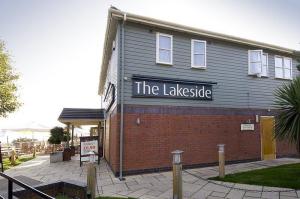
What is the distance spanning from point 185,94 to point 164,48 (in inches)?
91.7

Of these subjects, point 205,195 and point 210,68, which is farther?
point 210,68

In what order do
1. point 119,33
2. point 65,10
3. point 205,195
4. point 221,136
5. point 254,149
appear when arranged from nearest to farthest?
1. point 205,195
2. point 119,33
3. point 65,10
4. point 221,136
5. point 254,149

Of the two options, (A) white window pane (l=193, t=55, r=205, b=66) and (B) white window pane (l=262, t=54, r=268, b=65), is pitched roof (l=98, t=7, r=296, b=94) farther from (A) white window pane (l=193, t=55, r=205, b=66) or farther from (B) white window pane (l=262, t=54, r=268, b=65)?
(A) white window pane (l=193, t=55, r=205, b=66)

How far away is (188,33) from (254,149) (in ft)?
22.9

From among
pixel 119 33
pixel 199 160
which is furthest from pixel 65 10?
pixel 199 160

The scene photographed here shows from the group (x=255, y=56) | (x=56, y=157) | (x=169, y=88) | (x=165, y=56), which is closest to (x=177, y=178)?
(x=169, y=88)

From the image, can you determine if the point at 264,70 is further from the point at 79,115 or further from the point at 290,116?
the point at 79,115

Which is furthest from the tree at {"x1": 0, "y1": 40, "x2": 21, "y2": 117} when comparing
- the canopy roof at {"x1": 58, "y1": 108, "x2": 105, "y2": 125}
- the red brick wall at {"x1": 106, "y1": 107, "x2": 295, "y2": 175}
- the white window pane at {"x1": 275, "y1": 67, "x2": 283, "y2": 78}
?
the white window pane at {"x1": 275, "y1": 67, "x2": 283, "y2": 78}

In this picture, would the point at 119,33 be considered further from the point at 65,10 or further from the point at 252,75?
the point at 252,75

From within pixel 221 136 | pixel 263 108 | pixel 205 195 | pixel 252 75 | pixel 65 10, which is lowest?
pixel 205 195

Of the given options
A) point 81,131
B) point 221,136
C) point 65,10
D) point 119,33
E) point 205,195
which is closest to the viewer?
point 205,195

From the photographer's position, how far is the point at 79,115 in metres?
17.2

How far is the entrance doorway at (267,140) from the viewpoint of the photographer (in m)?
14.4

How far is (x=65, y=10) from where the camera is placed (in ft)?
40.3
